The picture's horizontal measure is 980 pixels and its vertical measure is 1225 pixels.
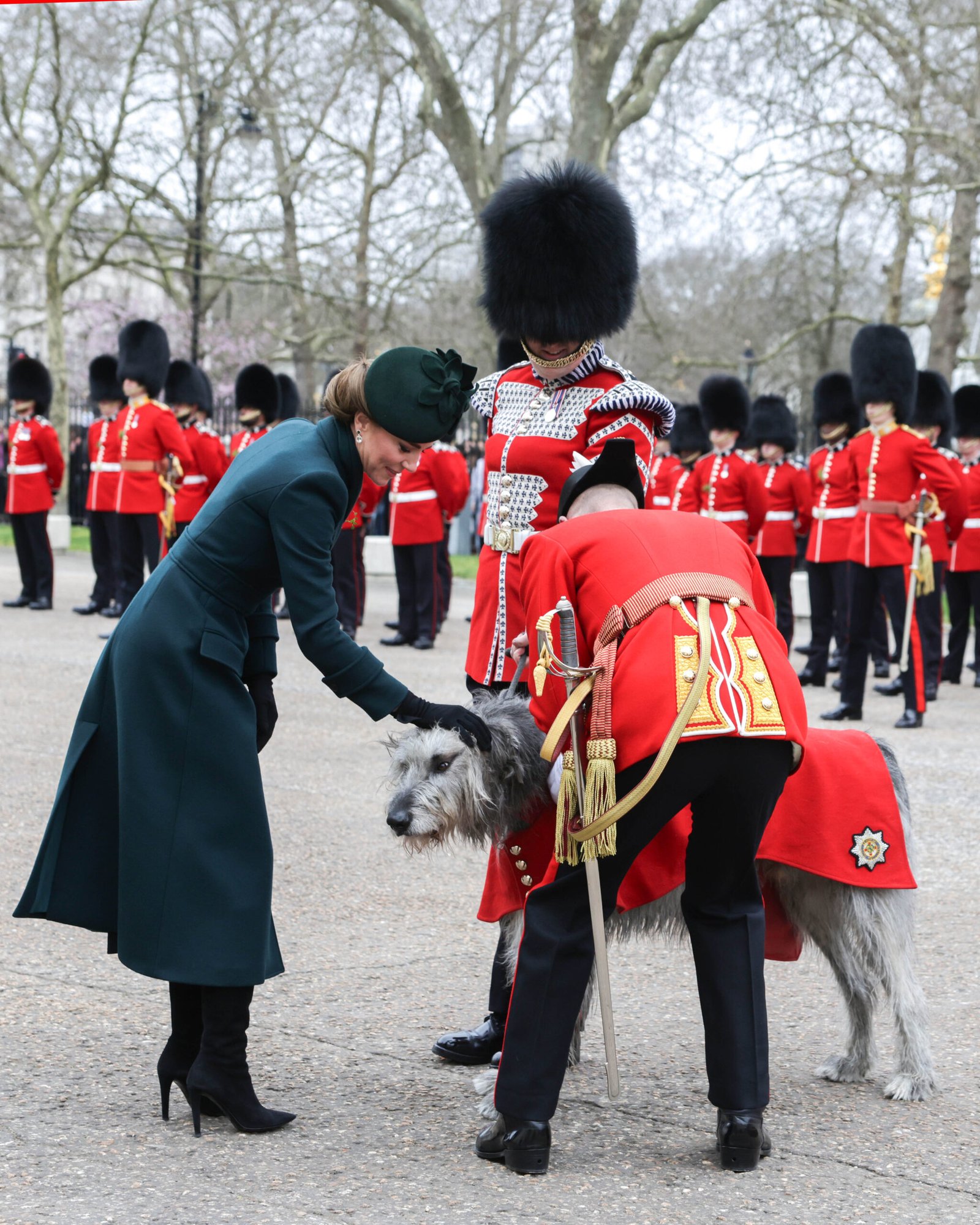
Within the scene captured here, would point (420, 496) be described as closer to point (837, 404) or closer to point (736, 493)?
point (736, 493)

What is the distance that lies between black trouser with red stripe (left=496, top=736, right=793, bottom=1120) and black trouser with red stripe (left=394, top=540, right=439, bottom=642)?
30.7 ft

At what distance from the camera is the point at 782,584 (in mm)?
13133

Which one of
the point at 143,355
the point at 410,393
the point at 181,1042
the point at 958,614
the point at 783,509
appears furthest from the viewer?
the point at 143,355

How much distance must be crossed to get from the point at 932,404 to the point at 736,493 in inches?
62.5

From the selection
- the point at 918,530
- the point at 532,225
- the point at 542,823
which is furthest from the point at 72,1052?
the point at 918,530

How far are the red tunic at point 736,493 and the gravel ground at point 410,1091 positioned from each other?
6340 mm

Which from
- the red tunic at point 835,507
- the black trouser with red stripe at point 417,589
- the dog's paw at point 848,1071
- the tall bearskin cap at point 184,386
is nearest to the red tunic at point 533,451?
the dog's paw at point 848,1071

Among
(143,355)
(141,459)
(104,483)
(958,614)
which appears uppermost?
(143,355)

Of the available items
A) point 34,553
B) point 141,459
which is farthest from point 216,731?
point 34,553

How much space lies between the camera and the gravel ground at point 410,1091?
10.0 feet

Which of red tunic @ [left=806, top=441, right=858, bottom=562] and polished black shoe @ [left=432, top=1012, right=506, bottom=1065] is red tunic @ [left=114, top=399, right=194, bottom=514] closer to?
red tunic @ [left=806, top=441, right=858, bottom=562]

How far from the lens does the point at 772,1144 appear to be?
11.2 ft

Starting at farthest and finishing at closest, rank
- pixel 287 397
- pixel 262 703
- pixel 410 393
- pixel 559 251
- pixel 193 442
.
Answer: pixel 287 397, pixel 193 442, pixel 559 251, pixel 262 703, pixel 410 393

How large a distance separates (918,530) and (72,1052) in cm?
714
